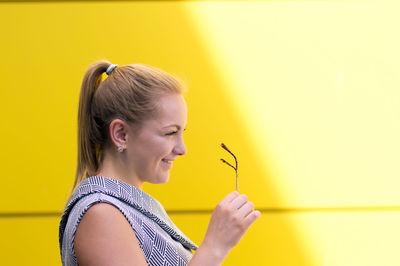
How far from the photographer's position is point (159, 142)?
49.6 inches

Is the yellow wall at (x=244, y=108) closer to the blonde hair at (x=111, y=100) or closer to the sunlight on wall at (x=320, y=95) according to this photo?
the sunlight on wall at (x=320, y=95)

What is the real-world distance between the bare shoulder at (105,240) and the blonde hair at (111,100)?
0.78ft

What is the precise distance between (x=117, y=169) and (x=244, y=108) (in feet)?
3.01

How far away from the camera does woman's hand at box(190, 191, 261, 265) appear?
1130 millimetres

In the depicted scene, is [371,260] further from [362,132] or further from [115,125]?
[115,125]

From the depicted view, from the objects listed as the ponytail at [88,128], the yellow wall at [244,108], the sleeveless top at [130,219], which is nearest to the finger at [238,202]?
the sleeveless top at [130,219]

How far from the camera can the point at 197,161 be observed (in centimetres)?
213

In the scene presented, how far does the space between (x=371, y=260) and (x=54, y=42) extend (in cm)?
141

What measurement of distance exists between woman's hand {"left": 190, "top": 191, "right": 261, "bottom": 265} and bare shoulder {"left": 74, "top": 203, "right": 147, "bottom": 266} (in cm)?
13

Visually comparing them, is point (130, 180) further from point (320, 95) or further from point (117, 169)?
point (320, 95)

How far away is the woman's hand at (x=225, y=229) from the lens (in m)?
1.13

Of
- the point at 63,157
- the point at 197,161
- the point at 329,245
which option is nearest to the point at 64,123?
the point at 63,157

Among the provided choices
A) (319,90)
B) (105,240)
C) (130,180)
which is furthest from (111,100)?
(319,90)

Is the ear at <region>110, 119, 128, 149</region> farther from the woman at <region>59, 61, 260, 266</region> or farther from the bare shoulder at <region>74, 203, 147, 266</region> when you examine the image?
the bare shoulder at <region>74, 203, 147, 266</region>
